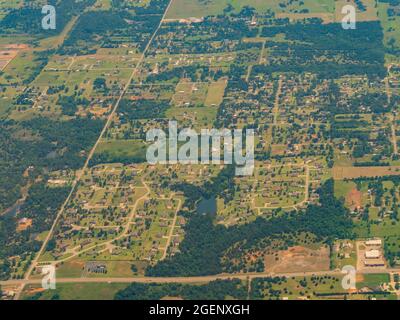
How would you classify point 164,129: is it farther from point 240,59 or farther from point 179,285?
point 179,285

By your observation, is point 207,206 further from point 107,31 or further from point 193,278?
point 107,31

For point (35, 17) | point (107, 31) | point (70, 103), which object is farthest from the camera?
point (35, 17)

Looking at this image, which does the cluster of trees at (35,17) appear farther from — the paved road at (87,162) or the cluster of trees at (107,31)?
the paved road at (87,162)

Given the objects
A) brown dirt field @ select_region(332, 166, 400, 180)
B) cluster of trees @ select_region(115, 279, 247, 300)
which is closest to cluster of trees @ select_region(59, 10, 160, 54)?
brown dirt field @ select_region(332, 166, 400, 180)

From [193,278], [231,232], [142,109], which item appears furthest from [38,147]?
[193,278]
